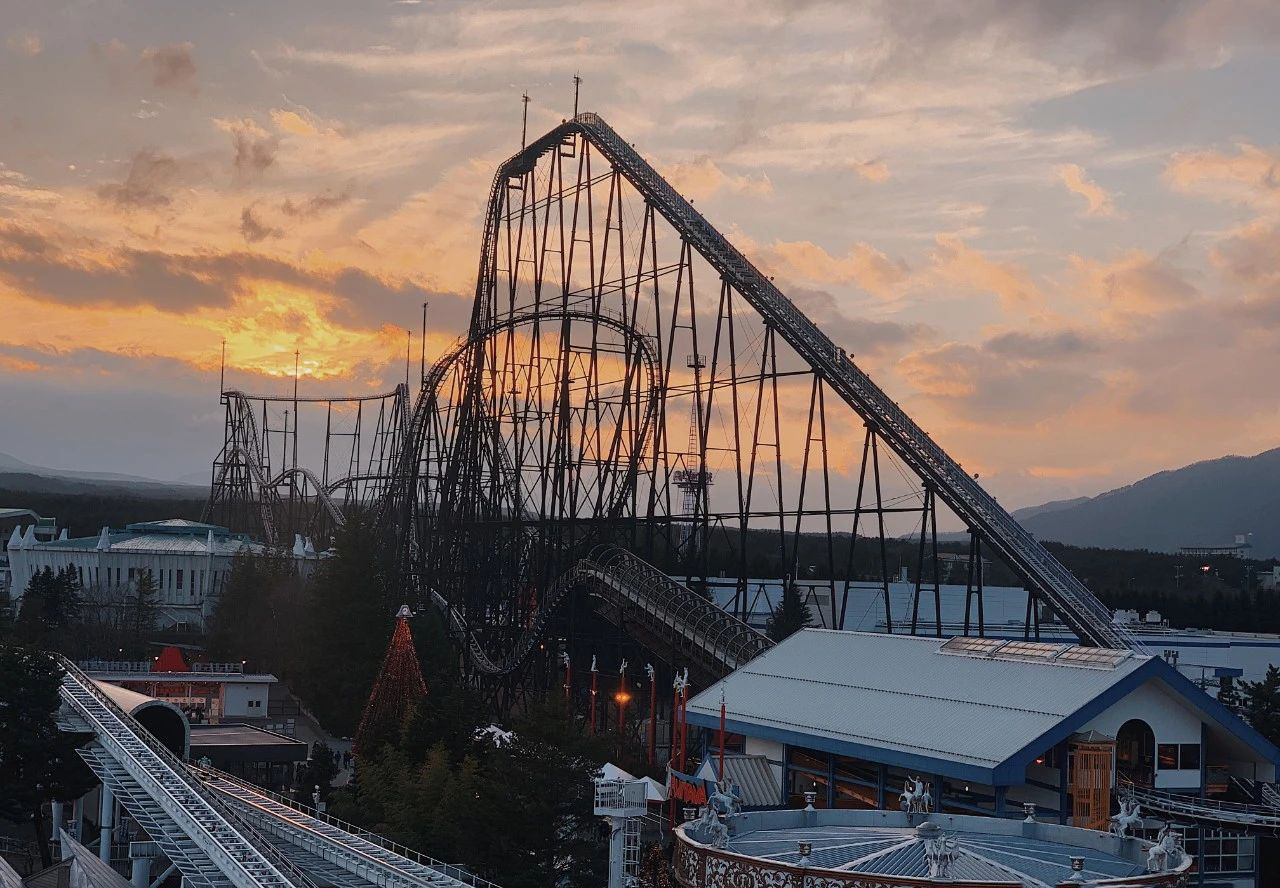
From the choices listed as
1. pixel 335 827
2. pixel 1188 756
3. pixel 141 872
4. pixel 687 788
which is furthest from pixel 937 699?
pixel 141 872

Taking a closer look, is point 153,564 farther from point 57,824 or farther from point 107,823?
point 107,823

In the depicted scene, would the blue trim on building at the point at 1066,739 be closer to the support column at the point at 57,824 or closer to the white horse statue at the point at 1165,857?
the white horse statue at the point at 1165,857

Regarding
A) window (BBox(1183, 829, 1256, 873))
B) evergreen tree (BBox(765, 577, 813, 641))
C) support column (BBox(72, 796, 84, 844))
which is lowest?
support column (BBox(72, 796, 84, 844))

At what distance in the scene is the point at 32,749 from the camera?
117 ft

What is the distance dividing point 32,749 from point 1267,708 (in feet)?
91.5

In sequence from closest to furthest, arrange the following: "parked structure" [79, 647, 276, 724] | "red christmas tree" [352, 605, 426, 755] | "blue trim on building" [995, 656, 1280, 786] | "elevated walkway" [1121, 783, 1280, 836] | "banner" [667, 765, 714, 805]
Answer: "elevated walkway" [1121, 783, 1280, 836] < "blue trim on building" [995, 656, 1280, 786] < "banner" [667, 765, 714, 805] < "red christmas tree" [352, 605, 426, 755] < "parked structure" [79, 647, 276, 724]

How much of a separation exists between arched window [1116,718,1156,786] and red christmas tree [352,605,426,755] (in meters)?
18.5

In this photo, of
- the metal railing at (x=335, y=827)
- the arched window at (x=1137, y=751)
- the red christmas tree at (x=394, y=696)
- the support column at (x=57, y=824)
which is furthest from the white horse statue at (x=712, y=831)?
the support column at (x=57, y=824)

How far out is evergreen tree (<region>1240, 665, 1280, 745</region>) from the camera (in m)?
33.5

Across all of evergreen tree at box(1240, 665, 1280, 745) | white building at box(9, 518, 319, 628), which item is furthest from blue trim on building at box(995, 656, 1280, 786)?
white building at box(9, 518, 319, 628)

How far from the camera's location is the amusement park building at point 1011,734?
23484 millimetres

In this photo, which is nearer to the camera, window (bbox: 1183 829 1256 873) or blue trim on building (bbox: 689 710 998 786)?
blue trim on building (bbox: 689 710 998 786)

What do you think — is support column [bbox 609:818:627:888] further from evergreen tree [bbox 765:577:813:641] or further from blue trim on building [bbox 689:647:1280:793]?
evergreen tree [bbox 765:577:813:641]

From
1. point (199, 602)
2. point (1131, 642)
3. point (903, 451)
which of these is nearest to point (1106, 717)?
point (1131, 642)
